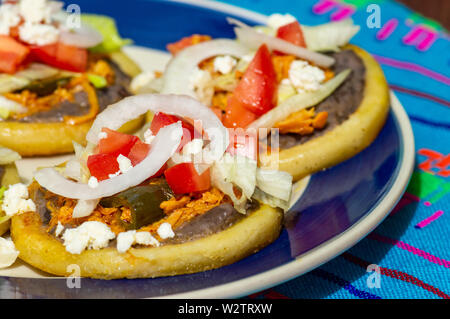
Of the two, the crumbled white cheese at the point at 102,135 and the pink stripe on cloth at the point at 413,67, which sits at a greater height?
the crumbled white cheese at the point at 102,135

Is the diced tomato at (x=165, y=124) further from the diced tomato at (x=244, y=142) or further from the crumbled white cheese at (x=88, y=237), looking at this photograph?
the crumbled white cheese at (x=88, y=237)

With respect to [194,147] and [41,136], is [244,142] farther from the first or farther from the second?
[41,136]

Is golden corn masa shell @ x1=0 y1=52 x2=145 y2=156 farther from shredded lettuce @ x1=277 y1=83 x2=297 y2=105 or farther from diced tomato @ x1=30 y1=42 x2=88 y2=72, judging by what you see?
shredded lettuce @ x1=277 y1=83 x2=297 y2=105

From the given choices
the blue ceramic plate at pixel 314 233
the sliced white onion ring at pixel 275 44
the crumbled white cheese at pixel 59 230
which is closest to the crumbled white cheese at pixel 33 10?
the sliced white onion ring at pixel 275 44

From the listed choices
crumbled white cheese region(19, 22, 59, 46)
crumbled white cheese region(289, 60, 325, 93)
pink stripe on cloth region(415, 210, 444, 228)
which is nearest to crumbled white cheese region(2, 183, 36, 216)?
crumbled white cheese region(19, 22, 59, 46)

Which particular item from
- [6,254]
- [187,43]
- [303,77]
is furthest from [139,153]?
[187,43]

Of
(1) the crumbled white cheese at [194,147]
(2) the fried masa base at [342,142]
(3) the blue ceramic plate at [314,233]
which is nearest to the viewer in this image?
(3) the blue ceramic plate at [314,233]

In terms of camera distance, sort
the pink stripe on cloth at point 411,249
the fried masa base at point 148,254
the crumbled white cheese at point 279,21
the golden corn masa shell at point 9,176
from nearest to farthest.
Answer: the fried masa base at point 148,254 → the pink stripe on cloth at point 411,249 → the golden corn masa shell at point 9,176 → the crumbled white cheese at point 279,21
